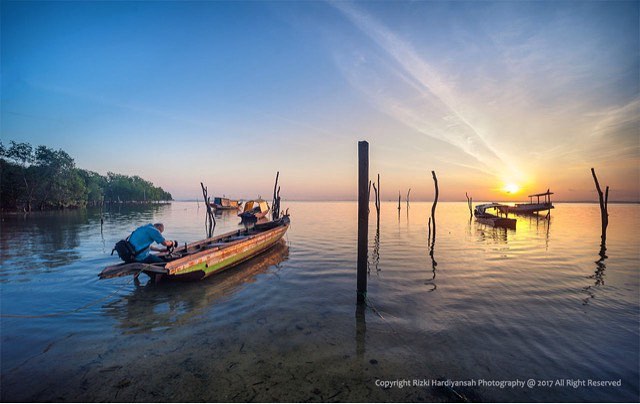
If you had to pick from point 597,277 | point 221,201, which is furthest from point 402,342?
point 221,201

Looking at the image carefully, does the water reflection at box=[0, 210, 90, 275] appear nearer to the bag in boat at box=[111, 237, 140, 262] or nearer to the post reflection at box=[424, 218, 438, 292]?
the bag in boat at box=[111, 237, 140, 262]

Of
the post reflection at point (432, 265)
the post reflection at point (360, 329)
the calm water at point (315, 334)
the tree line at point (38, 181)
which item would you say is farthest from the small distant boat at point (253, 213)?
the tree line at point (38, 181)

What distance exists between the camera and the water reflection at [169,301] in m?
6.08

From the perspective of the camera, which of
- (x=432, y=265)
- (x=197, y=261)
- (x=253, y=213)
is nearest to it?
(x=197, y=261)

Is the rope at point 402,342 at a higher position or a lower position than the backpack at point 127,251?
lower

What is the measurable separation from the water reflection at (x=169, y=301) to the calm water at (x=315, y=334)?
6 centimetres

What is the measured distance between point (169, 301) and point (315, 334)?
466 centimetres

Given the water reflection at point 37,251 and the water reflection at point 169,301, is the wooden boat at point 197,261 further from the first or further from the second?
the water reflection at point 37,251

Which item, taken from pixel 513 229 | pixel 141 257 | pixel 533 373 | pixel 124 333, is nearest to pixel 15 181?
pixel 141 257

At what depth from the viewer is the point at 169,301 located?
747 centimetres

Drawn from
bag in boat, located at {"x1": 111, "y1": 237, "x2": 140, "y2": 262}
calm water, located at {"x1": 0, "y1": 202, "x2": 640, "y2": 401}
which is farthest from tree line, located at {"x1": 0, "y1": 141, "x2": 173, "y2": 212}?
bag in boat, located at {"x1": 111, "y1": 237, "x2": 140, "y2": 262}

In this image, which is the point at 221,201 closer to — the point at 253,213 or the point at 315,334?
the point at 253,213

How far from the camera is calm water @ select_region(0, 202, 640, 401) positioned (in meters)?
3.90

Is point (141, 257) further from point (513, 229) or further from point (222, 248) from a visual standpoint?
point (513, 229)
